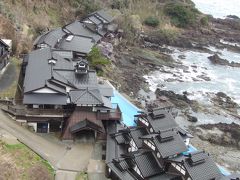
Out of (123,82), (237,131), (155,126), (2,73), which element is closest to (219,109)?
(237,131)

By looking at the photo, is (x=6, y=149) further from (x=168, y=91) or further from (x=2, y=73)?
(x=168, y=91)

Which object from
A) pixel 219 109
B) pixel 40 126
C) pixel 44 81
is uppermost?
pixel 44 81

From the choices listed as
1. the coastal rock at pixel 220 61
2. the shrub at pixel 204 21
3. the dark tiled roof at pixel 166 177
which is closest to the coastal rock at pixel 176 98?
the coastal rock at pixel 220 61

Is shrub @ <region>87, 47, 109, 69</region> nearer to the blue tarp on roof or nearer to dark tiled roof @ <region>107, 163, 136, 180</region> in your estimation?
the blue tarp on roof

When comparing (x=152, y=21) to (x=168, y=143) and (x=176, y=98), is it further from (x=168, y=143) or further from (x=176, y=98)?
(x=168, y=143)

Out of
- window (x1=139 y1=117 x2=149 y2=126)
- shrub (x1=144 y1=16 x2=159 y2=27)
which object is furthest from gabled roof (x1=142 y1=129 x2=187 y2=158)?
shrub (x1=144 y1=16 x2=159 y2=27)

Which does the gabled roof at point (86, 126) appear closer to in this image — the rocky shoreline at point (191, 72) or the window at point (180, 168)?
the window at point (180, 168)

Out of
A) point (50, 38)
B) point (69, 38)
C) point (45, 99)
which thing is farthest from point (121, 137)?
point (69, 38)
